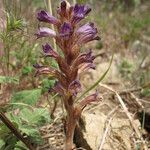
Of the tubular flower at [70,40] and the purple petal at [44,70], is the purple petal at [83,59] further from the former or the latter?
the purple petal at [44,70]

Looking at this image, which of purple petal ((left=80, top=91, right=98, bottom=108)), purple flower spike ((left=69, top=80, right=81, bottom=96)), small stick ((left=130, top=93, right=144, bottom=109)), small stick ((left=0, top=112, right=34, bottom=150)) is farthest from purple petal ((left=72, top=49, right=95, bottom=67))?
small stick ((left=130, top=93, right=144, bottom=109))

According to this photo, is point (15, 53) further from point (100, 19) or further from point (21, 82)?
point (100, 19)

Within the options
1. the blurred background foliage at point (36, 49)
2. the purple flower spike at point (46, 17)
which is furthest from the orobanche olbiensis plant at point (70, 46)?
the blurred background foliage at point (36, 49)

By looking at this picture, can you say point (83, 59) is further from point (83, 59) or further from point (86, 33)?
point (86, 33)

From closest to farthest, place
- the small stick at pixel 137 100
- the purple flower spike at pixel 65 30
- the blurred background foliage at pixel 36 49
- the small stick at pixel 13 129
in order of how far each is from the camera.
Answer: the purple flower spike at pixel 65 30 < the small stick at pixel 13 129 < the blurred background foliage at pixel 36 49 < the small stick at pixel 137 100

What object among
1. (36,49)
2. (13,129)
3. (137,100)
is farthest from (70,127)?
(36,49)

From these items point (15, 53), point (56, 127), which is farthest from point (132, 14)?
point (56, 127)
